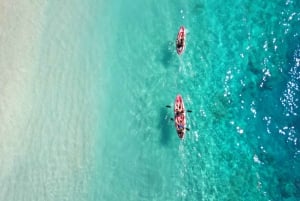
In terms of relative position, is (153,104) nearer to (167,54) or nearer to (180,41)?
(167,54)

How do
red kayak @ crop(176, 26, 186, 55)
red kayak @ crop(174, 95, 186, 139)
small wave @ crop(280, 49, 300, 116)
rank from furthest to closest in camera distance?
red kayak @ crop(176, 26, 186, 55) → small wave @ crop(280, 49, 300, 116) → red kayak @ crop(174, 95, 186, 139)

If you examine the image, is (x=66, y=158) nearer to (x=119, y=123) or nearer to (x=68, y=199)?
Answer: (x=68, y=199)

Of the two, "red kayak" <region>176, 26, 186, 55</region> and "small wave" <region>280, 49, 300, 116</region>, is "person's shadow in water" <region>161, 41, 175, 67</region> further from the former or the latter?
"small wave" <region>280, 49, 300, 116</region>

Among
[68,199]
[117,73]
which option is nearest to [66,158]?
[68,199]

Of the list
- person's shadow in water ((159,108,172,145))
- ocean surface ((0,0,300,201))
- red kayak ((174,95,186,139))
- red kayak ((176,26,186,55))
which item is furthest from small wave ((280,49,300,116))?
person's shadow in water ((159,108,172,145))

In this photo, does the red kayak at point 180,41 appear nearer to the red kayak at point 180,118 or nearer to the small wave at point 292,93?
the red kayak at point 180,118
